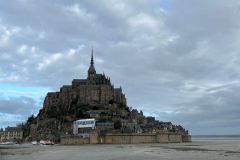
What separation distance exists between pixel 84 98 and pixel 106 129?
27.6 meters

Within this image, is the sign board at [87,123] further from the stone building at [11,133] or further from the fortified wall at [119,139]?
the stone building at [11,133]

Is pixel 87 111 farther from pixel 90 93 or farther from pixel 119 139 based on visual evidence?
pixel 119 139

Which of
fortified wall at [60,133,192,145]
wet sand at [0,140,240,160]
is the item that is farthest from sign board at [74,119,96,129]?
wet sand at [0,140,240,160]

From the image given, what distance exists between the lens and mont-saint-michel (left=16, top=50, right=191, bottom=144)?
111375 mm

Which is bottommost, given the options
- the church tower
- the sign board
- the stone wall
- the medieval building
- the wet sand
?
the wet sand

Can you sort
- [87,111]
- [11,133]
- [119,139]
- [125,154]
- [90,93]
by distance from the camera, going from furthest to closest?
[11,133], [90,93], [87,111], [119,139], [125,154]

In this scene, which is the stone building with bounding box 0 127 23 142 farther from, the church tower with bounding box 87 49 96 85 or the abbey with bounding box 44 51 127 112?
the church tower with bounding box 87 49 96 85

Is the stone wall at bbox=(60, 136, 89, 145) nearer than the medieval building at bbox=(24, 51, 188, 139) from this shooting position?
Yes

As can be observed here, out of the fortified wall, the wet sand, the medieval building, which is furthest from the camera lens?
the medieval building

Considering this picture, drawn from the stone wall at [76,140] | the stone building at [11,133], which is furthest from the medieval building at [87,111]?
the stone building at [11,133]

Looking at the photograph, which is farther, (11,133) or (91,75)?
(11,133)

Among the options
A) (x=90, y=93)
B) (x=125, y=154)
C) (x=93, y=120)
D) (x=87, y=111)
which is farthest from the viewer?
(x=90, y=93)

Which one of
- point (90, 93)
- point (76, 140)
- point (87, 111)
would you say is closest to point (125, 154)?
point (76, 140)

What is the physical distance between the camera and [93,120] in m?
115
